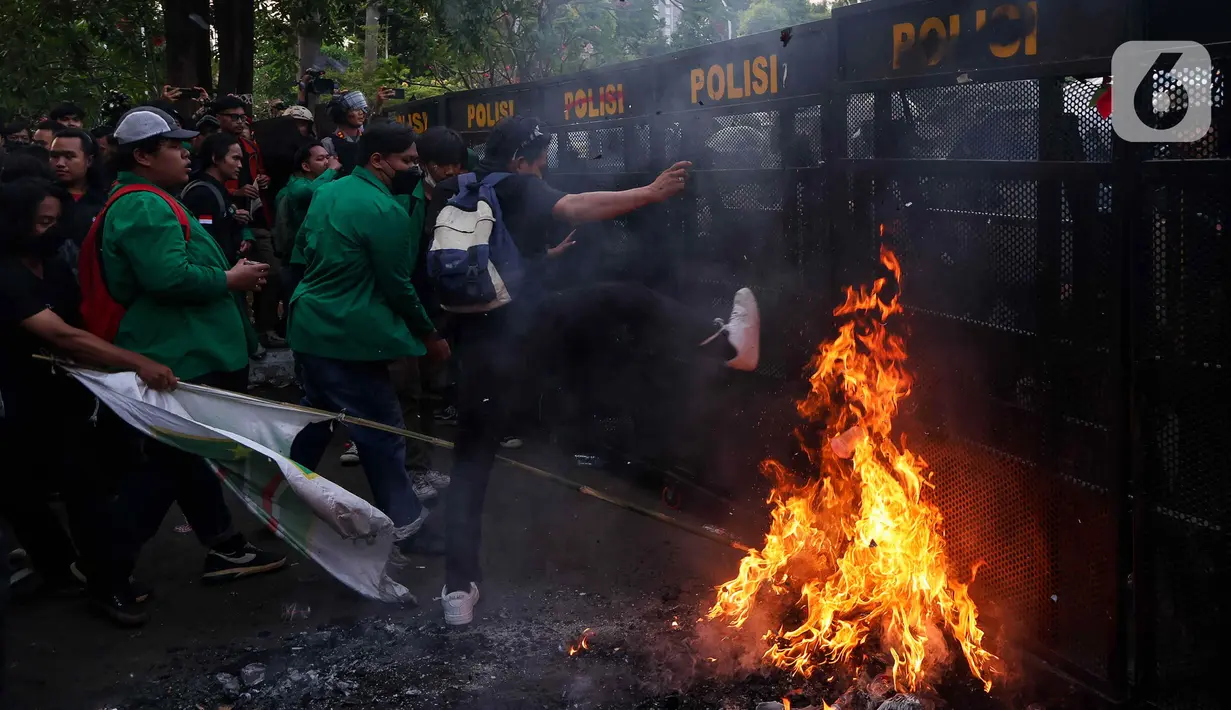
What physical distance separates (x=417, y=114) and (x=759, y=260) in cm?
534

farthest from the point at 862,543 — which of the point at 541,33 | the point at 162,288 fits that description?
the point at 541,33

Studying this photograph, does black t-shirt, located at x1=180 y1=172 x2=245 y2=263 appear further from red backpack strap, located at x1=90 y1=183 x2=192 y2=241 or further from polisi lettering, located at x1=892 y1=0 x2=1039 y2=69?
polisi lettering, located at x1=892 y1=0 x2=1039 y2=69

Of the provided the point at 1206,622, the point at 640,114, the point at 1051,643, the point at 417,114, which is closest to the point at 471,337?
the point at 640,114

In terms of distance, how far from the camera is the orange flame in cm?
452

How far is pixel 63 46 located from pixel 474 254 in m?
13.0

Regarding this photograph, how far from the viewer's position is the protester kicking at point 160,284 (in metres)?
4.93

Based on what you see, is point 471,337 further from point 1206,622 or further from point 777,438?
point 1206,622

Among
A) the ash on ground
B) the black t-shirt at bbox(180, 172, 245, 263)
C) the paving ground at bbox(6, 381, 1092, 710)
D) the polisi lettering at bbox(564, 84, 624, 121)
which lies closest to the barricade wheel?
the paving ground at bbox(6, 381, 1092, 710)

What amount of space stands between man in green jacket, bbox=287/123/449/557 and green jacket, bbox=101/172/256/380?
1.39 feet

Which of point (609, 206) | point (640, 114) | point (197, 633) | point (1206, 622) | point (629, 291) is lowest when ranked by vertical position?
point (197, 633)

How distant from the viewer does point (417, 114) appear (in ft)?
32.5

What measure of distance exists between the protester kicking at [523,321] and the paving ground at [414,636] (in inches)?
14.6

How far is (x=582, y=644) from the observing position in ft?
15.0

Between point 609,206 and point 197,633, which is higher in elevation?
point 609,206
